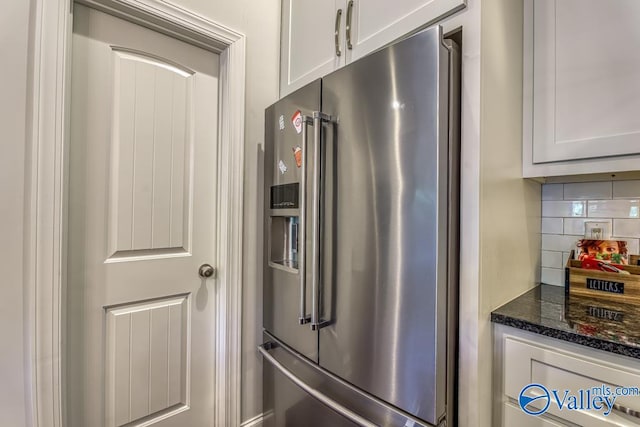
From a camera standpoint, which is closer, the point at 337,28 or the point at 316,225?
the point at 316,225

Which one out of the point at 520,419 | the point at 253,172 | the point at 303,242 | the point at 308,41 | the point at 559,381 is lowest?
the point at 520,419

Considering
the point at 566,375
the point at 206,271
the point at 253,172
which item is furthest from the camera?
the point at 253,172

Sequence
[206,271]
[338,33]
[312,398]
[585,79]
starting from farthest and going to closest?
[206,271]
[338,33]
[312,398]
[585,79]

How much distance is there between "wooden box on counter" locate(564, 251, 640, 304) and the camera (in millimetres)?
1067

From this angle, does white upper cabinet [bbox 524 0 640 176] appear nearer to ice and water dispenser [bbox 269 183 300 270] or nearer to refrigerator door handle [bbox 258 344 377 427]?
ice and water dispenser [bbox 269 183 300 270]

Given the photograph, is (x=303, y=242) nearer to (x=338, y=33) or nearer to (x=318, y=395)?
Result: (x=318, y=395)

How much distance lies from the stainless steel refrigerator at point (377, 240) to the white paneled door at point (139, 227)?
471mm

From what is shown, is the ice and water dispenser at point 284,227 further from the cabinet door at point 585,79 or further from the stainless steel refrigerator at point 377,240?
the cabinet door at point 585,79

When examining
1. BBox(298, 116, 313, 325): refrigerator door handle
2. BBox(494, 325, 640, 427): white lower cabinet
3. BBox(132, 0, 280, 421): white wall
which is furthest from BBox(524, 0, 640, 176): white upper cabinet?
BBox(132, 0, 280, 421): white wall

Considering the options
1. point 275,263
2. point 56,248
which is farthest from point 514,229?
point 56,248

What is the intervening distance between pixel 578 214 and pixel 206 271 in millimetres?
1676

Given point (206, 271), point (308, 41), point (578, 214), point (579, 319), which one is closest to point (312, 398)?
point (206, 271)

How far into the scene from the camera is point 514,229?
3.68ft

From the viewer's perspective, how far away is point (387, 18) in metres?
1.11
